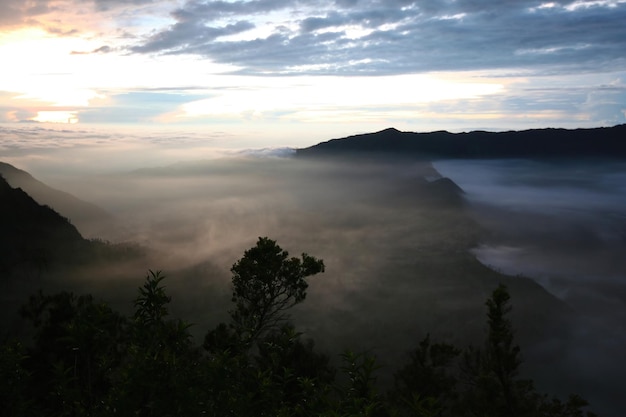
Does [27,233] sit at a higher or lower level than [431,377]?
lower

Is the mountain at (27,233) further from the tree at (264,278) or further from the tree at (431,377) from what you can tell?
the tree at (431,377)

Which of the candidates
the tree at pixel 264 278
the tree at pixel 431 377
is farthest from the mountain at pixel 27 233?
the tree at pixel 431 377

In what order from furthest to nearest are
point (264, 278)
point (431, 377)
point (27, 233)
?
1. point (27, 233)
2. point (264, 278)
3. point (431, 377)

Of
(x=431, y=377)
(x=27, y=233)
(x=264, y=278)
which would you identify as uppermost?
(x=264, y=278)

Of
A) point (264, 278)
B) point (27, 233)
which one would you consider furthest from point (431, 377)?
point (27, 233)

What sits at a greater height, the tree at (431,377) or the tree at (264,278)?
Result: the tree at (264,278)

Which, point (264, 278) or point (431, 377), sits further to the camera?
point (264, 278)

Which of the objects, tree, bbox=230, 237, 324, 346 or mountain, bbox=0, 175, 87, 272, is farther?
mountain, bbox=0, 175, 87, 272

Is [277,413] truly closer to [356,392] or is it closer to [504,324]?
[356,392]

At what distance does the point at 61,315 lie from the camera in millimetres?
32219

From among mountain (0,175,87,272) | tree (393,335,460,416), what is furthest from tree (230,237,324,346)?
mountain (0,175,87,272)

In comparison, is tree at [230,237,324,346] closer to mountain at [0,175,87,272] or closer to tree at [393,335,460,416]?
tree at [393,335,460,416]

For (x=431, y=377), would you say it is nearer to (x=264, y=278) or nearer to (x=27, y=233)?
(x=264, y=278)

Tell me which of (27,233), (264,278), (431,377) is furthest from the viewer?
(27,233)
